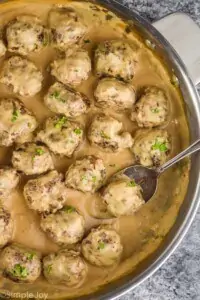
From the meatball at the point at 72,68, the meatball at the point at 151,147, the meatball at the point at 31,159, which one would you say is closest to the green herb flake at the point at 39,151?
the meatball at the point at 31,159

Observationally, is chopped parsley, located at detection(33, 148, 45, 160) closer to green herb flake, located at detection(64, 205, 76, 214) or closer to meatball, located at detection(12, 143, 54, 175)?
meatball, located at detection(12, 143, 54, 175)

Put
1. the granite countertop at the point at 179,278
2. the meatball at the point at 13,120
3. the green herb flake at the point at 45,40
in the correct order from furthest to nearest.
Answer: the granite countertop at the point at 179,278, the green herb flake at the point at 45,40, the meatball at the point at 13,120

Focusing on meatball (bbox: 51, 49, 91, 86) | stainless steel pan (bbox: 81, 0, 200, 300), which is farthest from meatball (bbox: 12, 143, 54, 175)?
stainless steel pan (bbox: 81, 0, 200, 300)

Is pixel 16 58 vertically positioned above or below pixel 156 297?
above

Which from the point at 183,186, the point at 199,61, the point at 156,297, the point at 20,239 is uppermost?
the point at 199,61

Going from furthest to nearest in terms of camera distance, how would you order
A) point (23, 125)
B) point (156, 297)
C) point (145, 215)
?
point (156, 297) → point (145, 215) → point (23, 125)

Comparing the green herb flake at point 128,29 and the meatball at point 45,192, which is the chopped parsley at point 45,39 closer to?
the green herb flake at point 128,29

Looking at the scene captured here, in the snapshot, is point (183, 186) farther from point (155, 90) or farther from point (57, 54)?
point (57, 54)

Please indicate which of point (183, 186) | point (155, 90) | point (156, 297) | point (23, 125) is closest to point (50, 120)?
point (23, 125)
